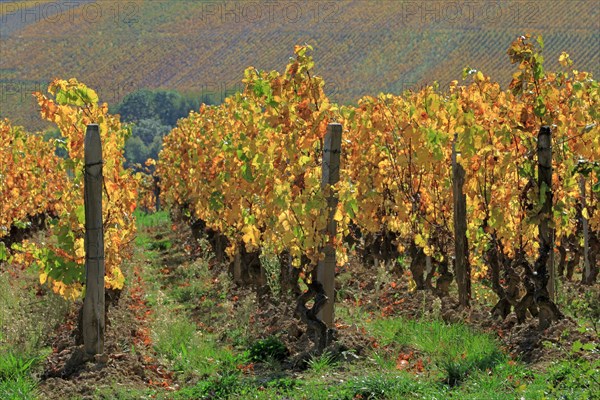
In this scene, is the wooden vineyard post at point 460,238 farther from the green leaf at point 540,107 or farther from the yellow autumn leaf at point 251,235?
the yellow autumn leaf at point 251,235

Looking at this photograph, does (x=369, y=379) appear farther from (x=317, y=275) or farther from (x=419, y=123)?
(x=419, y=123)

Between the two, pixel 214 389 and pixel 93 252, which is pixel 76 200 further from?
pixel 214 389

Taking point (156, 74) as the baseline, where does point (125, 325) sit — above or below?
below

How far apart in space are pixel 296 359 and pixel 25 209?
38.1 feet

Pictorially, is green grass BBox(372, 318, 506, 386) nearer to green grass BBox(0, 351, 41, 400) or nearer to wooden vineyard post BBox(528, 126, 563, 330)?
wooden vineyard post BBox(528, 126, 563, 330)

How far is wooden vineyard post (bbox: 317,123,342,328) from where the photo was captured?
8.40 metres

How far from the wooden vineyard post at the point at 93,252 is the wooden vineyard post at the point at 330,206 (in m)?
2.01

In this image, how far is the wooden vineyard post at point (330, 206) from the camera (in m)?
8.40

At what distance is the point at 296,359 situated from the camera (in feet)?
26.4

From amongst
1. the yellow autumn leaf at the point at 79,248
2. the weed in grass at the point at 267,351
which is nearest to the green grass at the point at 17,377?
the yellow autumn leaf at the point at 79,248

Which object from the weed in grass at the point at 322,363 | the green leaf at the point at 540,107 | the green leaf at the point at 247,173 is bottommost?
the weed in grass at the point at 322,363

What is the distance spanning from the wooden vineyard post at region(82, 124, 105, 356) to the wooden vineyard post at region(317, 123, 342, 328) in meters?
2.01

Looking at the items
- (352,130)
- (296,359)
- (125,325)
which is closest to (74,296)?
(125,325)

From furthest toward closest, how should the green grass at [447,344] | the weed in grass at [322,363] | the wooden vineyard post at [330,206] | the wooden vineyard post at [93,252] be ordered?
the wooden vineyard post at [330,206] < the wooden vineyard post at [93,252] < the weed in grass at [322,363] < the green grass at [447,344]
